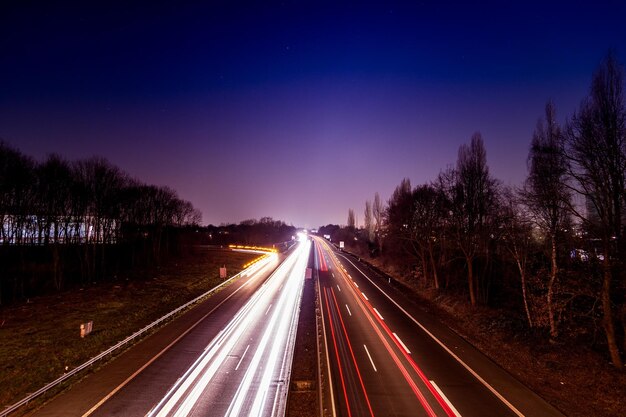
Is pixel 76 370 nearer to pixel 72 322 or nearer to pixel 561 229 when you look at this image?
pixel 72 322

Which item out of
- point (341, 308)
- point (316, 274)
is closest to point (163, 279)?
point (316, 274)

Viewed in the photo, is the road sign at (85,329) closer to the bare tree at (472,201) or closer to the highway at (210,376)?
the highway at (210,376)

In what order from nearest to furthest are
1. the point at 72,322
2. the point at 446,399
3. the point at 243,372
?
the point at 446,399
the point at 243,372
the point at 72,322

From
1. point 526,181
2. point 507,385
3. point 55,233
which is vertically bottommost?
point 507,385

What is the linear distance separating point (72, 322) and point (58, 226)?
29.0 m

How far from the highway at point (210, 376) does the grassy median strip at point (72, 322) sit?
281cm

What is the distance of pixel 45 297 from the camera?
40.0 meters

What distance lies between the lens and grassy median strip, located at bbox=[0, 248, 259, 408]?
18469 mm

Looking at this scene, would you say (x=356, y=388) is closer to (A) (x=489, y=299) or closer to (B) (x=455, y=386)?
(B) (x=455, y=386)

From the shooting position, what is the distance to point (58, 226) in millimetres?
51844

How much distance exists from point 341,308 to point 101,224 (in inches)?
1856

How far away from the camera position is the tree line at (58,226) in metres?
43.7

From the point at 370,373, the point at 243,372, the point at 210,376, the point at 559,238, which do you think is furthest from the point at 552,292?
the point at 210,376

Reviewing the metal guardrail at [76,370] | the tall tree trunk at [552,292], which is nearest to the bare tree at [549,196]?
the tall tree trunk at [552,292]
